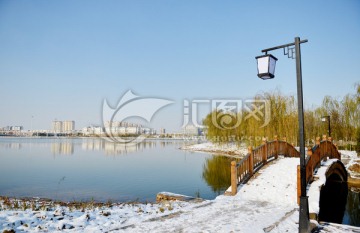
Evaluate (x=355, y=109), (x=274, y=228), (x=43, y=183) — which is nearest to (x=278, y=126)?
(x=355, y=109)

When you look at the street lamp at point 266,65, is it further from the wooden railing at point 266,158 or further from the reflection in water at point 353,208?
the reflection in water at point 353,208

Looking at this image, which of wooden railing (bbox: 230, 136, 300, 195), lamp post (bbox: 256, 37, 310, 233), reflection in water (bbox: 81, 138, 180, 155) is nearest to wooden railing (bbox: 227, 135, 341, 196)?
wooden railing (bbox: 230, 136, 300, 195)

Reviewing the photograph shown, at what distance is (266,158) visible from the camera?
12.0m

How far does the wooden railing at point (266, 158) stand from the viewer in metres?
9.25

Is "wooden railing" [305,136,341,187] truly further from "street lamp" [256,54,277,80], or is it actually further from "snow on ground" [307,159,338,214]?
"street lamp" [256,54,277,80]

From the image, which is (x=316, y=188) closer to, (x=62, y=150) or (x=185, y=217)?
(x=185, y=217)

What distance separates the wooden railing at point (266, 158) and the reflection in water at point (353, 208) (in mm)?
2386

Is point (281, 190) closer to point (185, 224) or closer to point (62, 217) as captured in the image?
point (185, 224)

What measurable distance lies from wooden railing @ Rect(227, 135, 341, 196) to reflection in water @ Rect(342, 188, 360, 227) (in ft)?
7.83

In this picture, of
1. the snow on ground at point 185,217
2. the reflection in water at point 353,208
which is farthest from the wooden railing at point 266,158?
the reflection in water at point 353,208

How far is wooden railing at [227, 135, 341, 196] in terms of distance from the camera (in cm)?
925

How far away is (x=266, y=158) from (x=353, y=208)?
5.22 meters

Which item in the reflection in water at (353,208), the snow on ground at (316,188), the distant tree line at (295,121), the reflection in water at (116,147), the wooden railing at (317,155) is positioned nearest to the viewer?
the snow on ground at (316,188)

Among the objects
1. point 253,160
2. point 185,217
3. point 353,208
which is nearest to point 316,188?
point 253,160
